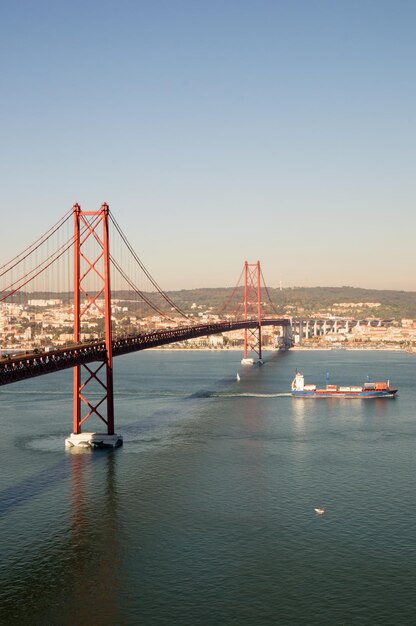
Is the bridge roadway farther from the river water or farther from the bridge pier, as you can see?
the river water

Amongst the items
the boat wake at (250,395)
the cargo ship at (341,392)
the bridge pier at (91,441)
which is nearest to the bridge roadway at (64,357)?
the bridge pier at (91,441)

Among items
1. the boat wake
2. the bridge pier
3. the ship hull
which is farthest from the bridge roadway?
the ship hull

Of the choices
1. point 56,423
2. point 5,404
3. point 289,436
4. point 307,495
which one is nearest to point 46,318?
point 5,404

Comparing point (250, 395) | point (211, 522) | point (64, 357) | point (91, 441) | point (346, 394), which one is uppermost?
point (64, 357)

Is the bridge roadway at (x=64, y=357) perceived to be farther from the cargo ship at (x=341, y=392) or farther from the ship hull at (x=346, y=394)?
the ship hull at (x=346, y=394)

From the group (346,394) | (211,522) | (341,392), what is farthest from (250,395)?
(211,522)

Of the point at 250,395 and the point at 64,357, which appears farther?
the point at 250,395

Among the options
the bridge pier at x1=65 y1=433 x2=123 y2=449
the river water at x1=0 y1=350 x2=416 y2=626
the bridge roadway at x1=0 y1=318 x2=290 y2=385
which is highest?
the bridge roadway at x1=0 y1=318 x2=290 y2=385

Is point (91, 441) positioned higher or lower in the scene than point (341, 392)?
higher

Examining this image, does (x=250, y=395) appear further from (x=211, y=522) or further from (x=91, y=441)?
(x=211, y=522)
